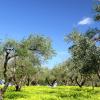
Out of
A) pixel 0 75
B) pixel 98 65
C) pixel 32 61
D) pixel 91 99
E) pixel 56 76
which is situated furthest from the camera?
pixel 56 76

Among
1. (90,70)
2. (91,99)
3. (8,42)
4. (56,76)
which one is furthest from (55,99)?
(56,76)

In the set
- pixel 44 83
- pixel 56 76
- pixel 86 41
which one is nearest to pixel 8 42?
pixel 86 41

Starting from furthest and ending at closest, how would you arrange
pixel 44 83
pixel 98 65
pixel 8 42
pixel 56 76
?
1. pixel 44 83
2. pixel 56 76
3. pixel 8 42
4. pixel 98 65

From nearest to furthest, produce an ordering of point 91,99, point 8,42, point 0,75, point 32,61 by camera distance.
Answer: point 8,42 < point 32,61 < point 91,99 < point 0,75

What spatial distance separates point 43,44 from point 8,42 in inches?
178

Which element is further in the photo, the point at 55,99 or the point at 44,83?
the point at 44,83

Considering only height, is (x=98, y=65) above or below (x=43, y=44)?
below

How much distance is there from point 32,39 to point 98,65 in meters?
15.3

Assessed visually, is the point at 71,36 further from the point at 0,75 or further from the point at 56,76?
the point at 56,76

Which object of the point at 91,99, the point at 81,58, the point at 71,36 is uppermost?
the point at 71,36

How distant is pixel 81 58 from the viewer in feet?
80.8

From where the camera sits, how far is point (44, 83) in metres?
175

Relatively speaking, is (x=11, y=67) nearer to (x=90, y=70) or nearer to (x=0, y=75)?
(x=0, y=75)

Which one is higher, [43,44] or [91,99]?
[43,44]
